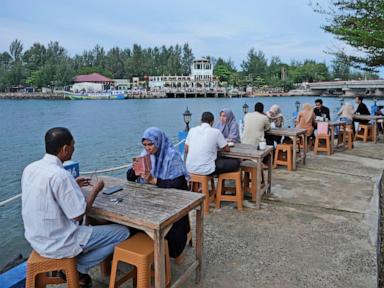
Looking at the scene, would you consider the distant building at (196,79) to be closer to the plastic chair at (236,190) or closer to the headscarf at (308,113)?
the headscarf at (308,113)

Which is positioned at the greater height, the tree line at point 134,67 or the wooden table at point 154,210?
the tree line at point 134,67

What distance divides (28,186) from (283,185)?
3.62m

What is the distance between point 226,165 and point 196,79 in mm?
69852

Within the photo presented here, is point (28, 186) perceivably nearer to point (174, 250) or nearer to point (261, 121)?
point (174, 250)

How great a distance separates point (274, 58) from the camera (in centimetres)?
8325

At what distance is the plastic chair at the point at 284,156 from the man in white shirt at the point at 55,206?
4130mm

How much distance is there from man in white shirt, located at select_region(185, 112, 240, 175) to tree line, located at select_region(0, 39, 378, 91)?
72.7 m

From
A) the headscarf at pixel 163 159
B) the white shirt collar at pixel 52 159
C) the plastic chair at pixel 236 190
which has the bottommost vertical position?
the plastic chair at pixel 236 190

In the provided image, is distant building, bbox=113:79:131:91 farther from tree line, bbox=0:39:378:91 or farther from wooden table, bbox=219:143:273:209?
wooden table, bbox=219:143:273:209

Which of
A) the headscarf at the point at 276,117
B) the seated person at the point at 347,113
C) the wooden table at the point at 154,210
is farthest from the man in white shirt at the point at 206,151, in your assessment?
the seated person at the point at 347,113

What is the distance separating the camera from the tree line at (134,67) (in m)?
72.2

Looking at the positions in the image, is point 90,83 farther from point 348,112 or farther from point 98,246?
point 98,246

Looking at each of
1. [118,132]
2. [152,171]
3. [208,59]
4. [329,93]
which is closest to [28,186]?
[152,171]

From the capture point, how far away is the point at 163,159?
2506 mm
